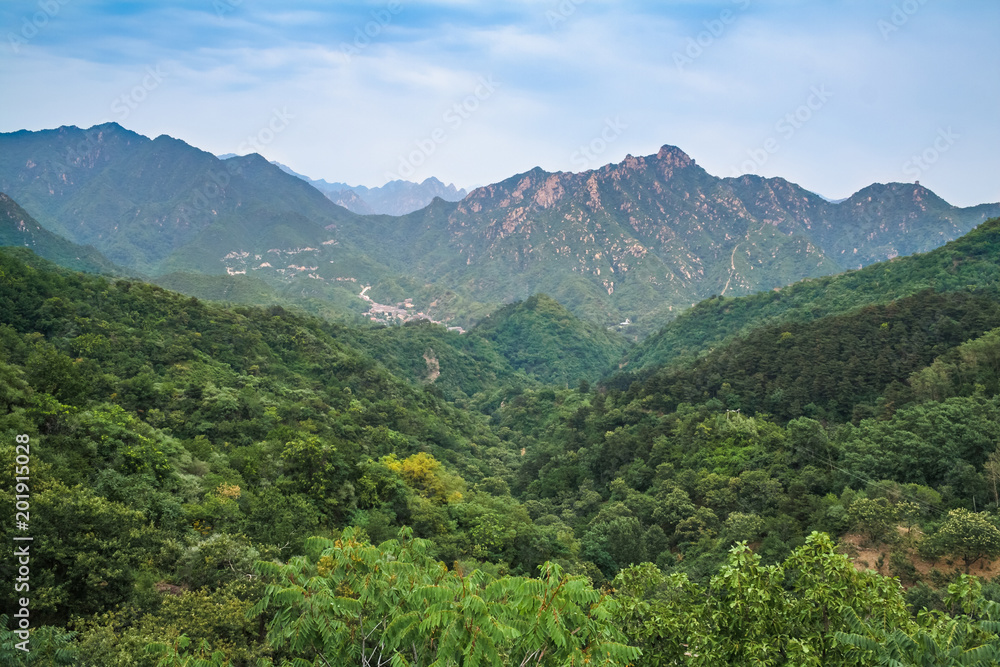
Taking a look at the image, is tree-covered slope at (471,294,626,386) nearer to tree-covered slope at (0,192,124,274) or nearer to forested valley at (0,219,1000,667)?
forested valley at (0,219,1000,667)

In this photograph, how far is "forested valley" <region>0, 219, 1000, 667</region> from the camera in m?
8.27

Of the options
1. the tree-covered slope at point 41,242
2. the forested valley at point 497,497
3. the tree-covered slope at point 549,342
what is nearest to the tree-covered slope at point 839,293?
the forested valley at point 497,497

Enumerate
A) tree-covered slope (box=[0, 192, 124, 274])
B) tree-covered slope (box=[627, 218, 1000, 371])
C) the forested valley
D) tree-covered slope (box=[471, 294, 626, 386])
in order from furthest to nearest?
tree-covered slope (box=[471, 294, 626, 386]) < tree-covered slope (box=[0, 192, 124, 274]) < tree-covered slope (box=[627, 218, 1000, 371]) < the forested valley

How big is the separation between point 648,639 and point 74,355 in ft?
137

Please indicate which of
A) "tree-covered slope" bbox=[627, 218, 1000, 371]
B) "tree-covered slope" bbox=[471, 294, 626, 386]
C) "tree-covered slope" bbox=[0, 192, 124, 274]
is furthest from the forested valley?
"tree-covered slope" bbox=[0, 192, 124, 274]

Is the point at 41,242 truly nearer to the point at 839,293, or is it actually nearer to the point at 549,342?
the point at 549,342

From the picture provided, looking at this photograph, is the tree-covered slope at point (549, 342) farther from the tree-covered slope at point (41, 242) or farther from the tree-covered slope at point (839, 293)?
the tree-covered slope at point (41, 242)

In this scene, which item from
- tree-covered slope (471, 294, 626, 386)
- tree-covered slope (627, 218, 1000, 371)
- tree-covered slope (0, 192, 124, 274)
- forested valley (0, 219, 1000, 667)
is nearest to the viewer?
forested valley (0, 219, 1000, 667)

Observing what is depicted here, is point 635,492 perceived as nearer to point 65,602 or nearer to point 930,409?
point 930,409

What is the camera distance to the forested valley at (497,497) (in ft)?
27.1

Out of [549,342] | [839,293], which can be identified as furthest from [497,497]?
[549,342]

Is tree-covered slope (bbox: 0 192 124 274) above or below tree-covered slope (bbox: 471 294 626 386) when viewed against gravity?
above

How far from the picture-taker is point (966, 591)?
881 centimetres

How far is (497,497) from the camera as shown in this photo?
131 ft
